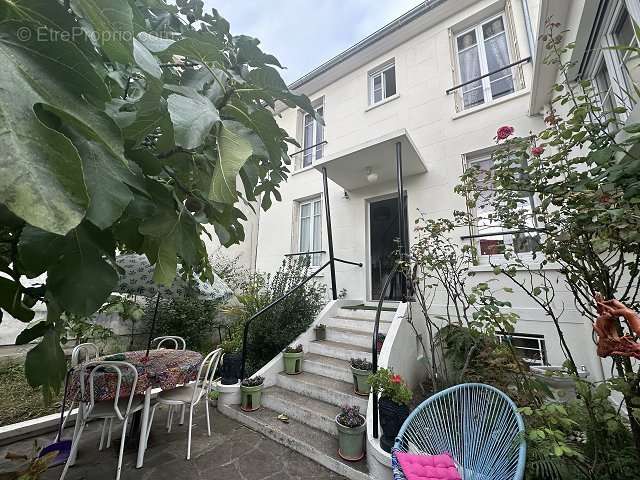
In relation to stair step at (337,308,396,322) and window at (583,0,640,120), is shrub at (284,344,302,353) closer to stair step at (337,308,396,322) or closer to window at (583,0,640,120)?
stair step at (337,308,396,322)

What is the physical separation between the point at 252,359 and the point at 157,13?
447cm

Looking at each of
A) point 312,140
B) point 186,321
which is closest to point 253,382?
point 186,321

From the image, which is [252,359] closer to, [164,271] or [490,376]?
[490,376]

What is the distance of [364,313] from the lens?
4.81 meters

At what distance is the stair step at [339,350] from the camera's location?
3890 mm

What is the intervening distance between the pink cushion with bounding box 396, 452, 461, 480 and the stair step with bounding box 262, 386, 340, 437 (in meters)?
1.33

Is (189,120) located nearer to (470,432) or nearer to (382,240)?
(470,432)

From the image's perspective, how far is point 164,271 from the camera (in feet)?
2.39

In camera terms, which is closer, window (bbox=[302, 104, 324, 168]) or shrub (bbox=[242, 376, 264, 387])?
shrub (bbox=[242, 376, 264, 387])

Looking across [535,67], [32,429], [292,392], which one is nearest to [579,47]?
[535,67]

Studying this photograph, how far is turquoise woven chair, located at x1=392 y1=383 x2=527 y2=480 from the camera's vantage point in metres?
1.79

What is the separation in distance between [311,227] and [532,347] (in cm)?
491

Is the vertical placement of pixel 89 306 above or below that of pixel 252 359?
above

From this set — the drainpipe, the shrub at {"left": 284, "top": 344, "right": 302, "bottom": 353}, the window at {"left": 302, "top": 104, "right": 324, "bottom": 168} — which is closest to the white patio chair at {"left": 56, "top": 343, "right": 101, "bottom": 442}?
the shrub at {"left": 284, "top": 344, "right": 302, "bottom": 353}
